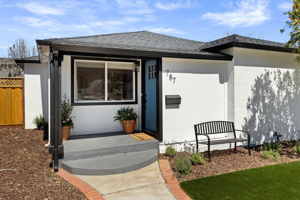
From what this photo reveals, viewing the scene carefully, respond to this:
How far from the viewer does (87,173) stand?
423 centimetres

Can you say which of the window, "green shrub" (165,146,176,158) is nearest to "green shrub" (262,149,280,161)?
"green shrub" (165,146,176,158)

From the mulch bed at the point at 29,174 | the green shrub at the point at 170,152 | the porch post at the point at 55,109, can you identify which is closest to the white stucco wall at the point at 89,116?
the mulch bed at the point at 29,174

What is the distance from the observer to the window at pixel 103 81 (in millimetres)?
6469

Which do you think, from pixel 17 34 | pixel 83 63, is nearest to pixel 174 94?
pixel 83 63

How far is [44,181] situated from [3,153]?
260cm

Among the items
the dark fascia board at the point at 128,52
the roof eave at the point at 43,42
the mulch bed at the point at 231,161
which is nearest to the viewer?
the mulch bed at the point at 231,161

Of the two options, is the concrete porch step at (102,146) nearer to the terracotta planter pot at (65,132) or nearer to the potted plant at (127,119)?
the terracotta planter pot at (65,132)

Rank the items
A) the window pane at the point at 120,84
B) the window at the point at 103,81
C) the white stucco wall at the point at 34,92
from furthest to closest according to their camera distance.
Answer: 1. the white stucco wall at the point at 34,92
2. the window pane at the point at 120,84
3. the window at the point at 103,81

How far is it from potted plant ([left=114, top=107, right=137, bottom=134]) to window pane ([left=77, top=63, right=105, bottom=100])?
82 centimetres

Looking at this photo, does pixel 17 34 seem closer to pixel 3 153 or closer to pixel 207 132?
pixel 3 153

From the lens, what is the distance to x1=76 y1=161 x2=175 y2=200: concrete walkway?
3441 millimetres

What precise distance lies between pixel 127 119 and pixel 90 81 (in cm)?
169

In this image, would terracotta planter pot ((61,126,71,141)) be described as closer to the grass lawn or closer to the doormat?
the doormat

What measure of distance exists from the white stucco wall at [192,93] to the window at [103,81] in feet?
5.72
